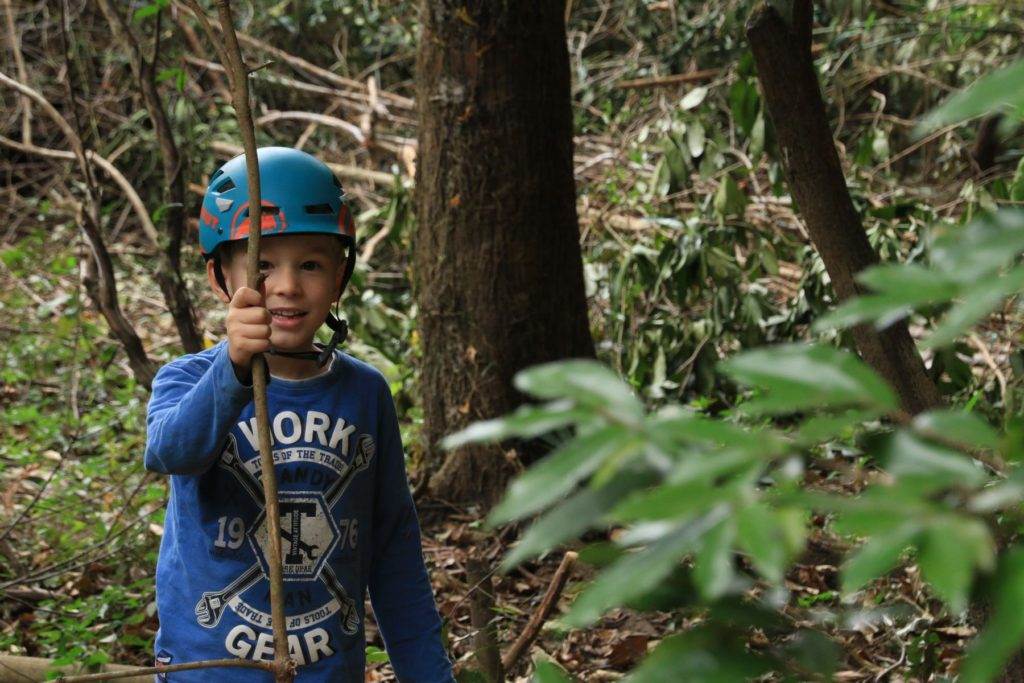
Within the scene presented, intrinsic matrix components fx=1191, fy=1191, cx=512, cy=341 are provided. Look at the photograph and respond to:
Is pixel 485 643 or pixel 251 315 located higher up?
pixel 251 315

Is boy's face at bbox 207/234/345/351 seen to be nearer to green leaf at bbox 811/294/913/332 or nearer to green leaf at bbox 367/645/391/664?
green leaf at bbox 367/645/391/664

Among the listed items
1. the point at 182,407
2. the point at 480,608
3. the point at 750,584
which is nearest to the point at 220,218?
Result: the point at 182,407

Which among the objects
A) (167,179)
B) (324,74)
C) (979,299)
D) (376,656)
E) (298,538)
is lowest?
(376,656)

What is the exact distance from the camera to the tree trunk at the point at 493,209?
3.65 m

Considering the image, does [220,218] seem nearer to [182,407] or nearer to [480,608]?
[182,407]

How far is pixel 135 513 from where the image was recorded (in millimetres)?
3727

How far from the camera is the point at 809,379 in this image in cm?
55

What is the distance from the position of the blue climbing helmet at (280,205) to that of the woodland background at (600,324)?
0.77m

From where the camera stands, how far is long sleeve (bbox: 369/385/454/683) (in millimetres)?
2252

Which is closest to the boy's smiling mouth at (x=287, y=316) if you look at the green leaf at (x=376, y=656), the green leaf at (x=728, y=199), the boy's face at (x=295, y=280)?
the boy's face at (x=295, y=280)

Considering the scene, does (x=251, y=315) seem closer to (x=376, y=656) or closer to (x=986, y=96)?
(x=376, y=656)

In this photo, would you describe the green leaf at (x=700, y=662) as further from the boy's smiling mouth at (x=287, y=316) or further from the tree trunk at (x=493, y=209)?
the tree trunk at (x=493, y=209)

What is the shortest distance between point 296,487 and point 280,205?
1.65ft

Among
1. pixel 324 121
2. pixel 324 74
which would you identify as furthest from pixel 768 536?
pixel 324 74
